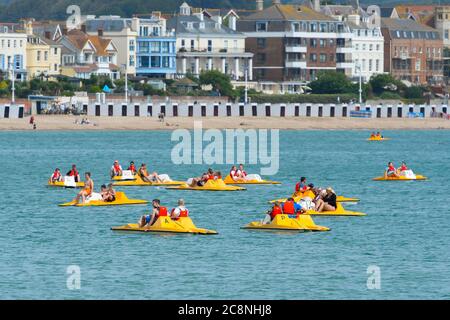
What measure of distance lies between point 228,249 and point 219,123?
11663 cm

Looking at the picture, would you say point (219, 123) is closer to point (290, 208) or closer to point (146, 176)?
point (146, 176)

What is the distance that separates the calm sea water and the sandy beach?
6682 centimetres

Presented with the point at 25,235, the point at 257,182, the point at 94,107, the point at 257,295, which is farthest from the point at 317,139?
the point at 257,295

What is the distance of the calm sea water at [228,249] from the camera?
50219mm

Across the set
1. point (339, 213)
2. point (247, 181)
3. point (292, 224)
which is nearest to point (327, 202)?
point (339, 213)

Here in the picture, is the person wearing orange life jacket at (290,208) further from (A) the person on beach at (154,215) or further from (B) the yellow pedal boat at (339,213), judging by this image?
(A) the person on beach at (154,215)

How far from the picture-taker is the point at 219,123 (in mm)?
175375


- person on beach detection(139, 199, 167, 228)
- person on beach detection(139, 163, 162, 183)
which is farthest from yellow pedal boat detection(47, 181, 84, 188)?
person on beach detection(139, 199, 167, 228)

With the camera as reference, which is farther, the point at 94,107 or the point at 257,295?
the point at 94,107

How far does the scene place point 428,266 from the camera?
2180 inches

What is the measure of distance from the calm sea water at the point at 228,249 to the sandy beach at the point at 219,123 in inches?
2631
